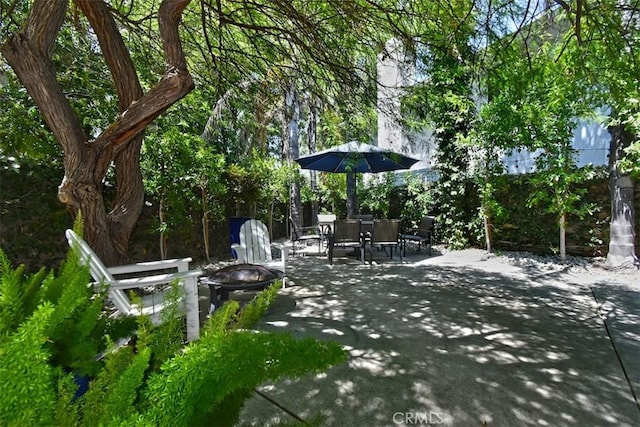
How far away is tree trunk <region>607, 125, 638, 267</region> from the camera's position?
524 cm

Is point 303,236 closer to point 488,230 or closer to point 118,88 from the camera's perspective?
point 488,230

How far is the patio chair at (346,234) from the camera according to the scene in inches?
245

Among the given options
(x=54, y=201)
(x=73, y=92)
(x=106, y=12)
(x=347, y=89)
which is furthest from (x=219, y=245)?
(x=106, y=12)

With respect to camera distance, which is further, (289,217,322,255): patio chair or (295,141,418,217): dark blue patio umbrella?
(289,217,322,255): patio chair

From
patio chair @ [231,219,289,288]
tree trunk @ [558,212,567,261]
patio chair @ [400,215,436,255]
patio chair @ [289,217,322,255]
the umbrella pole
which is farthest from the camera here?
the umbrella pole

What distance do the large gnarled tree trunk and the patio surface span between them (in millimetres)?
1856

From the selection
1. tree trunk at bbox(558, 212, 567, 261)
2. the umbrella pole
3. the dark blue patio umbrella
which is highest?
the dark blue patio umbrella

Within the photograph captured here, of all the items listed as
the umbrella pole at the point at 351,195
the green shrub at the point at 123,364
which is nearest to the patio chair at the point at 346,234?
the umbrella pole at the point at 351,195

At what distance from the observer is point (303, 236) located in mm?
8219

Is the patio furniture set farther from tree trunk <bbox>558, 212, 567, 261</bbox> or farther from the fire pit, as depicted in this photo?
tree trunk <bbox>558, 212, 567, 261</bbox>

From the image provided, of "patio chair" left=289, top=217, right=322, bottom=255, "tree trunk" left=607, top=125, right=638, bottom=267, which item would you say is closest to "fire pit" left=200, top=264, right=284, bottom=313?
"patio chair" left=289, top=217, right=322, bottom=255

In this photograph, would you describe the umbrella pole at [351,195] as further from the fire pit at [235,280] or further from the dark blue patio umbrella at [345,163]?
the fire pit at [235,280]

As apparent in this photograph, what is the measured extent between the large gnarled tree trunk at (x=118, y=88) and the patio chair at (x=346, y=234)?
12.6 ft

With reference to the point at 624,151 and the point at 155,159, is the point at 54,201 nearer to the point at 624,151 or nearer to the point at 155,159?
the point at 155,159
